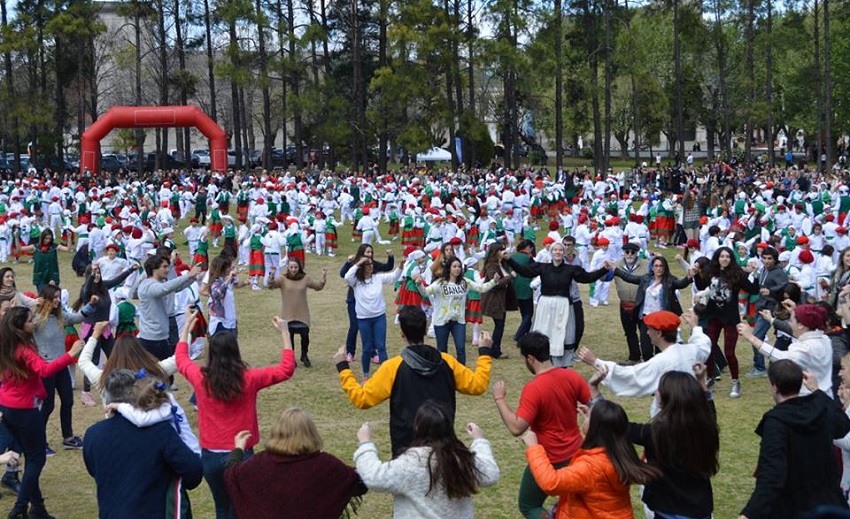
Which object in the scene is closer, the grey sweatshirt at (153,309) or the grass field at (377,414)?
the grass field at (377,414)

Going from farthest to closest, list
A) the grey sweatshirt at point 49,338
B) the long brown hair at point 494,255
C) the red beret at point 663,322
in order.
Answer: the long brown hair at point 494,255 → the grey sweatshirt at point 49,338 → the red beret at point 663,322

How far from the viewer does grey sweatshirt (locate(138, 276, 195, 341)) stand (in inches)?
382

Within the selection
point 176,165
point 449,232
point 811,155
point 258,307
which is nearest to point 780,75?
point 811,155

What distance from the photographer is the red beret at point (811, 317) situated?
7.12 metres

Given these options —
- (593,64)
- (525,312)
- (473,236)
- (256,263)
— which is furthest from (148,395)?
(593,64)

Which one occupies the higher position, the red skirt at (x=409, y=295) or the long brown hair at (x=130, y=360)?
the long brown hair at (x=130, y=360)

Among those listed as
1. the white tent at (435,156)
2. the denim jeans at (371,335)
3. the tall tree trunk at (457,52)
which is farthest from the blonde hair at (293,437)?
the white tent at (435,156)

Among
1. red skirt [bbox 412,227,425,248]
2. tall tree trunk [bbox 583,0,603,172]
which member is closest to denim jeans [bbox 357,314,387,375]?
red skirt [bbox 412,227,425,248]

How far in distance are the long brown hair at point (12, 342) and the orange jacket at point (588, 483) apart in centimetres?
373

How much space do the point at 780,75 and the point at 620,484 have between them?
63.7 meters

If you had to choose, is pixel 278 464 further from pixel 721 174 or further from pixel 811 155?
pixel 811 155

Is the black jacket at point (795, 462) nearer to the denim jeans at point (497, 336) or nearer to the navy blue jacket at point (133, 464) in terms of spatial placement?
the navy blue jacket at point (133, 464)

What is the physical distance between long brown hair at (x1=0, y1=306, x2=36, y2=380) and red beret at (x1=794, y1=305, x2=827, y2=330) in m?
5.19

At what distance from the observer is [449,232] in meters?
20.7
